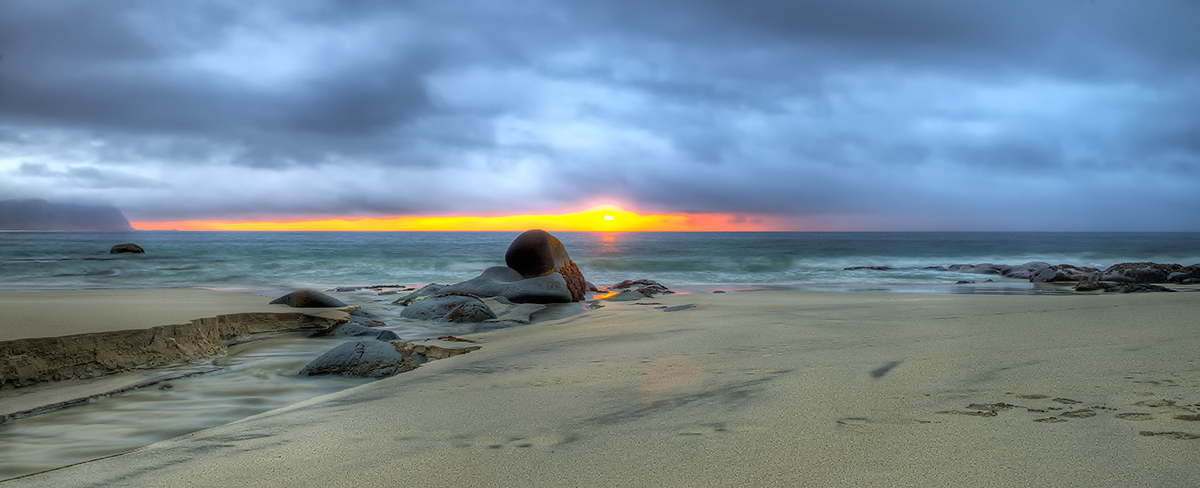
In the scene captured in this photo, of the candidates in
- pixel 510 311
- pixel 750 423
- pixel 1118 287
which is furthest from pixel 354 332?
pixel 1118 287

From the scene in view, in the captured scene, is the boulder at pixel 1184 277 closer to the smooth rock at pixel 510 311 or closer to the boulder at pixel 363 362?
the smooth rock at pixel 510 311

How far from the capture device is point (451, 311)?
265 inches

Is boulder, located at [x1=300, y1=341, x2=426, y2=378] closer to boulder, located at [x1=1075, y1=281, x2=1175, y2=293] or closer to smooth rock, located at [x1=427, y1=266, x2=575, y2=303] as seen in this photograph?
smooth rock, located at [x1=427, y1=266, x2=575, y2=303]

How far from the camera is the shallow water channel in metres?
2.29

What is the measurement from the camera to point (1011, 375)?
2.63m

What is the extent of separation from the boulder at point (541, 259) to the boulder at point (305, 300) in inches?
152

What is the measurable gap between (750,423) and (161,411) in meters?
2.75

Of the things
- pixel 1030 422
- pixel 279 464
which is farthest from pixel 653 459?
pixel 1030 422

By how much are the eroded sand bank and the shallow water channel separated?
0.71 ft

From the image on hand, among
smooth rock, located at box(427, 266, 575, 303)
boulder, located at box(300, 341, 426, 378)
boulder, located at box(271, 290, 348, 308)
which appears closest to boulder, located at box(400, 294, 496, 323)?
boulder, located at box(271, 290, 348, 308)

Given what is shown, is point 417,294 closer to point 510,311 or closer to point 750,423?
point 510,311

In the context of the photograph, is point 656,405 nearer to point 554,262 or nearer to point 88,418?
point 88,418

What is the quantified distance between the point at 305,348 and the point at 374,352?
4.78 ft

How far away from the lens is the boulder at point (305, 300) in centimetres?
707
